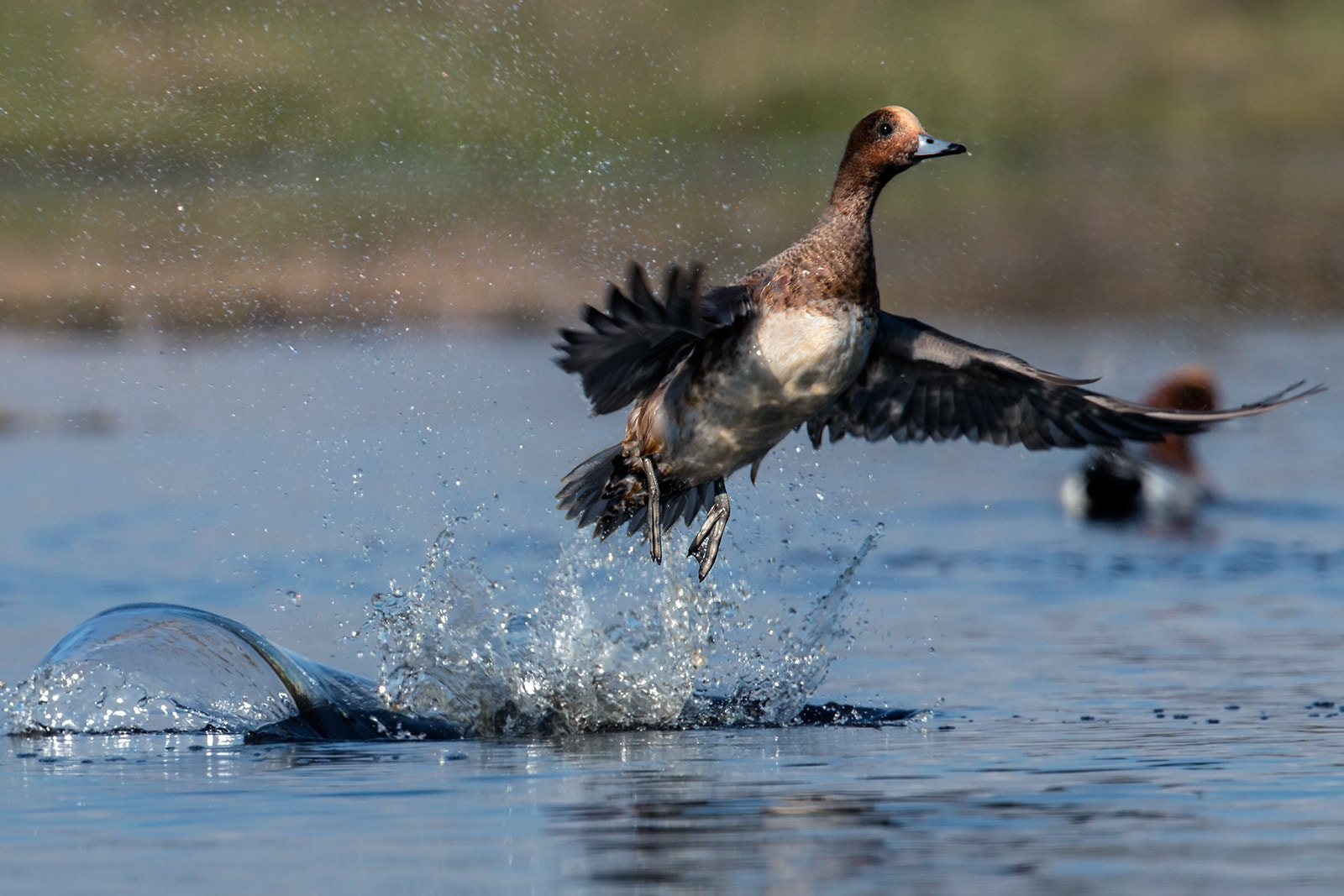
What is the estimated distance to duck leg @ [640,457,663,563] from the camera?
20.8ft

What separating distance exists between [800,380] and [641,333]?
51 centimetres

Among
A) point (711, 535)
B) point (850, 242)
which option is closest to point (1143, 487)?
point (711, 535)

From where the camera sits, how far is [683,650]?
657 centimetres

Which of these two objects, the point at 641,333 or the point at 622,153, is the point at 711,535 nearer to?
the point at 641,333

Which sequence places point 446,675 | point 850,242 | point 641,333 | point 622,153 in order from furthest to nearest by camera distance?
point 622,153
point 446,675
point 850,242
point 641,333

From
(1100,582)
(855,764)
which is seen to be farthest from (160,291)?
(855,764)

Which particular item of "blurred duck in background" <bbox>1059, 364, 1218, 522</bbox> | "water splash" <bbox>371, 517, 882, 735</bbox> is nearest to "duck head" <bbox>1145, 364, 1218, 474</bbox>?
"blurred duck in background" <bbox>1059, 364, 1218, 522</bbox>

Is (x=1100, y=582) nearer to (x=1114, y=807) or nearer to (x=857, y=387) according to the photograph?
(x=857, y=387)

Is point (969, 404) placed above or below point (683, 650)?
above

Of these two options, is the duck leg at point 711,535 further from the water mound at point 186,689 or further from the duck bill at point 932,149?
the duck bill at point 932,149

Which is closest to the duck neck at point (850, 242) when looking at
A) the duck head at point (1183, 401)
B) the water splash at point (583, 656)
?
the water splash at point (583, 656)

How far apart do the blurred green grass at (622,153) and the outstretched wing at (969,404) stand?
889 cm

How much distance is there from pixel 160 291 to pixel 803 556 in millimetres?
9768

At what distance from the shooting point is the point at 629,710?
6211 mm
